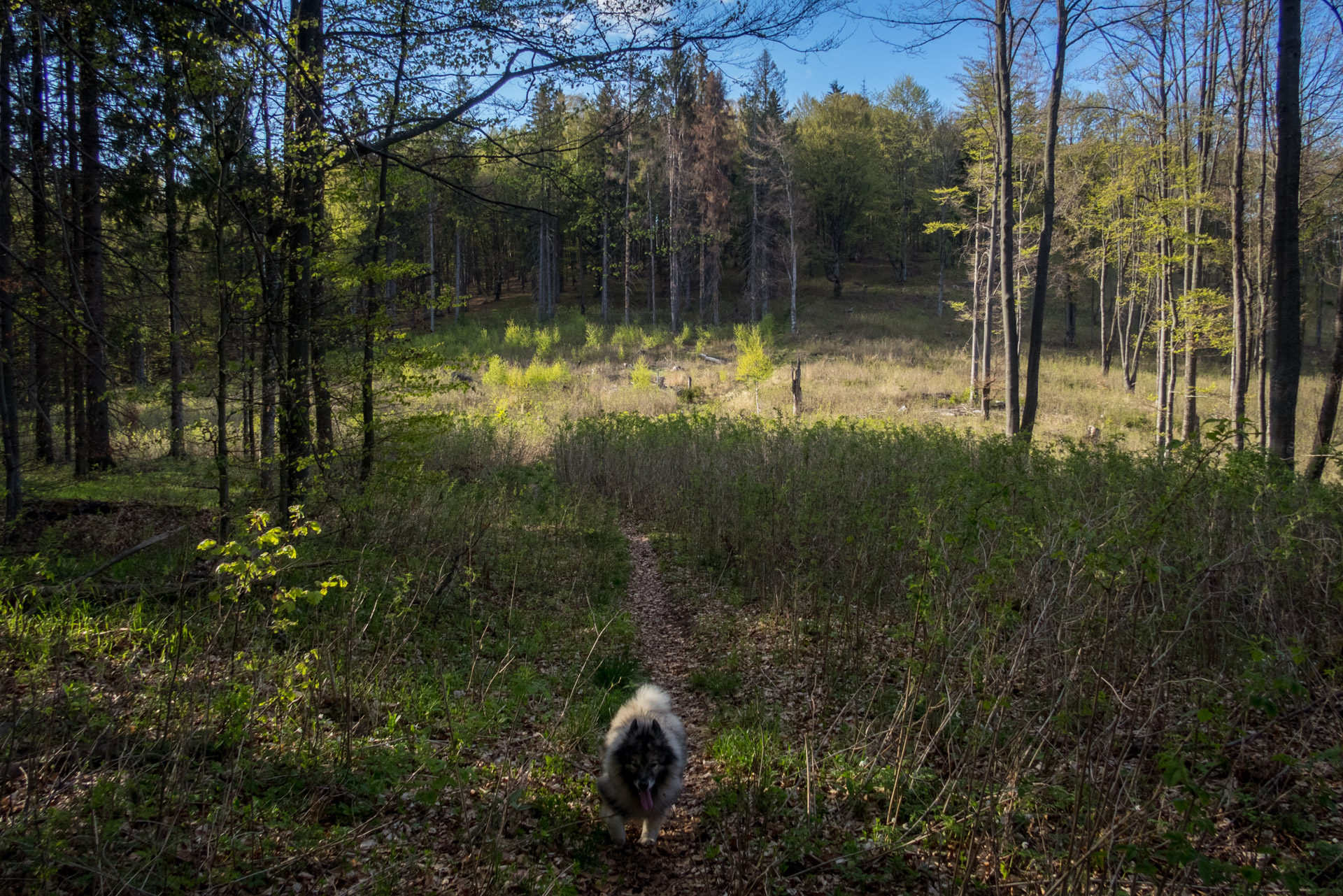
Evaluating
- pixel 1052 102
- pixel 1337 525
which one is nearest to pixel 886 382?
pixel 1052 102

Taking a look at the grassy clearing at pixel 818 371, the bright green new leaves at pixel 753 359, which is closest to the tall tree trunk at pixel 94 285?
the grassy clearing at pixel 818 371

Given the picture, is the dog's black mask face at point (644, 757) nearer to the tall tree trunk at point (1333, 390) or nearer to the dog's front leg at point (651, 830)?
the dog's front leg at point (651, 830)

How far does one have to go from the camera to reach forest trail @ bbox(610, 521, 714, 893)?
10.7ft

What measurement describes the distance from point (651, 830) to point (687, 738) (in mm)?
1255

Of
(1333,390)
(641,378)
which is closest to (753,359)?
(641,378)

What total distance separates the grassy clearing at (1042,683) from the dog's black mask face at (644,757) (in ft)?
1.58

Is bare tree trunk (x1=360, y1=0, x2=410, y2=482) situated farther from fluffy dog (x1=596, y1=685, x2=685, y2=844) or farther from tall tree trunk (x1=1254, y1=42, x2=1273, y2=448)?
tall tree trunk (x1=1254, y1=42, x2=1273, y2=448)

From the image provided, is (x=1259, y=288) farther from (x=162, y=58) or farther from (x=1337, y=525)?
(x=162, y=58)

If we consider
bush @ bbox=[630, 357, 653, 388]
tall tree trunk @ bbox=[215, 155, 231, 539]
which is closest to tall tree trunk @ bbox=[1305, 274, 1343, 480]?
tall tree trunk @ bbox=[215, 155, 231, 539]

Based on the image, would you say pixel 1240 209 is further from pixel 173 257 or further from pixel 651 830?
pixel 173 257

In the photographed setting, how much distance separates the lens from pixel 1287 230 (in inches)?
307

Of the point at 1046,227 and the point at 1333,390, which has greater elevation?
the point at 1046,227

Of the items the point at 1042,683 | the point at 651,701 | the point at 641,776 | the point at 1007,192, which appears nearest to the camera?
the point at 641,776

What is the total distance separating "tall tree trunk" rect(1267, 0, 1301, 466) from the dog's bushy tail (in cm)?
820
